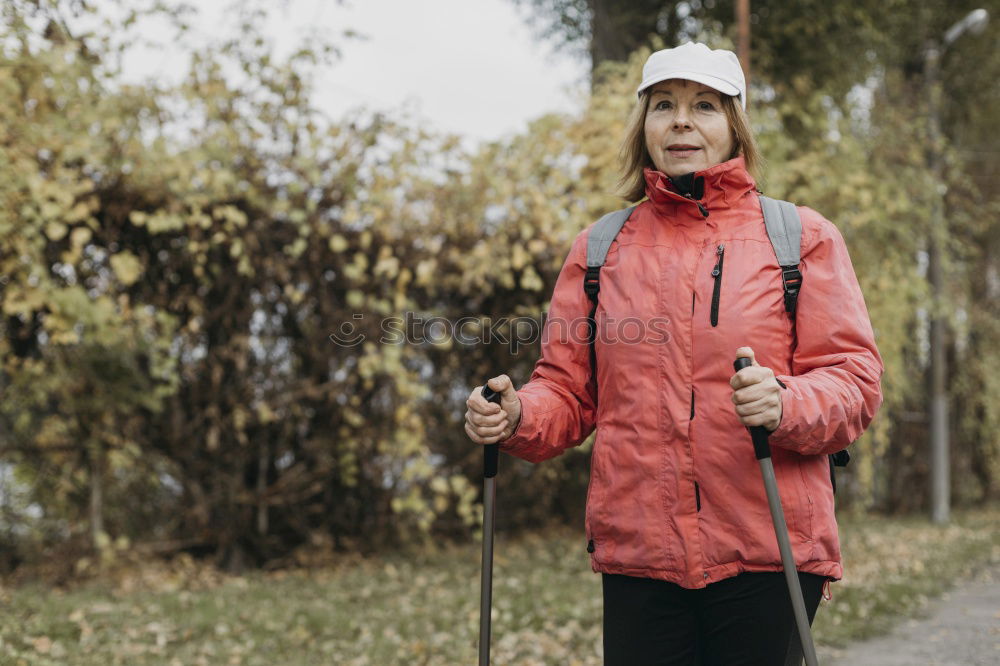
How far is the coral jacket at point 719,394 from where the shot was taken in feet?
6.50

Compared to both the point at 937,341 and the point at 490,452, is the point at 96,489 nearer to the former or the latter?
the point at 490,452

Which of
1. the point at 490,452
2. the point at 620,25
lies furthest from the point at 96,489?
the point at 620,25

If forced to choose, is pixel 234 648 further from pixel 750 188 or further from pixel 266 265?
pixel 750 188

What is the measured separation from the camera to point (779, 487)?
202 cm

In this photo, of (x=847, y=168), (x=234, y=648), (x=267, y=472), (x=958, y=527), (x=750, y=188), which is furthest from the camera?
(x=958, y=527)

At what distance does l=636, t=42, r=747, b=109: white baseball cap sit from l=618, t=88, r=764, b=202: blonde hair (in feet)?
0.18

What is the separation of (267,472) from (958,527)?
27.4ft

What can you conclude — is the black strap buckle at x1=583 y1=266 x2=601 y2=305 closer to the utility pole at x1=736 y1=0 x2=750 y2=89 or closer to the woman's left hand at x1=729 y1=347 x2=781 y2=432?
the woman's left hand at x1=729 y1=347 x2=781 y2=432

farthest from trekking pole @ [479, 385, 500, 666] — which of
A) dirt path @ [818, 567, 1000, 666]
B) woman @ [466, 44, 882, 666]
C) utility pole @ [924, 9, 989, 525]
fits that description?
utility pole @ [924, 9, 989, 525]

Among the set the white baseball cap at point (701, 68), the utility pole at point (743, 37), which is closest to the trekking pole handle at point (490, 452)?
the white baseball cap at point (701, 68)

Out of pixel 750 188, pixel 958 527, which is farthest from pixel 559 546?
pixel 750 188

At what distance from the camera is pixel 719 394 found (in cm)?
201

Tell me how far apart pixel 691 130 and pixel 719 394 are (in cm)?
64

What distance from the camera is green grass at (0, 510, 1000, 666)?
4.68m
